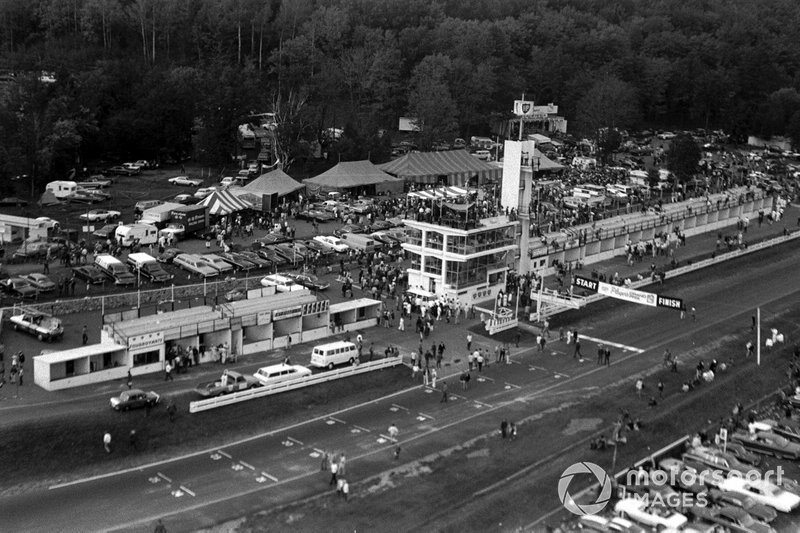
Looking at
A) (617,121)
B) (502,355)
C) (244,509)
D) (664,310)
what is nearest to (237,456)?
(244,509)

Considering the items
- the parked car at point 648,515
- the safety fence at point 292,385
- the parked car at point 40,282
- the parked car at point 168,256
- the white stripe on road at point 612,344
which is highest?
the parked car at point 40,282

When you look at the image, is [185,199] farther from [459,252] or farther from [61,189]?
[459,252]

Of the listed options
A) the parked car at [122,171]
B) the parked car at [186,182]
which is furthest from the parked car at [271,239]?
the parked car at [122,171]

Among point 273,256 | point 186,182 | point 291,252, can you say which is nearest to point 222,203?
point 291,252

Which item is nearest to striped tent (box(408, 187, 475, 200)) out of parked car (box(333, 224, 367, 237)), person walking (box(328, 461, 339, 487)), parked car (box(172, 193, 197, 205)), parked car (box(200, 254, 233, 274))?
parked car (box(333, 224, 367, 237))

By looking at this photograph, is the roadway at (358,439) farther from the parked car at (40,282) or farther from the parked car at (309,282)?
the parked car at (40,282)

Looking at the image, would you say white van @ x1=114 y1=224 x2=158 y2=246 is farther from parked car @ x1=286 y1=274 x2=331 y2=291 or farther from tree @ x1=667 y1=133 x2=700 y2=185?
tree @ x1=667 y1=133 x2=700 y2=185

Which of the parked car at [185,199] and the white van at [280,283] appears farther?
the parked car at [185,199]
